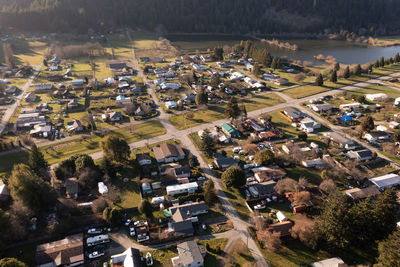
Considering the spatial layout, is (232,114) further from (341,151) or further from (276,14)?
(276,14)

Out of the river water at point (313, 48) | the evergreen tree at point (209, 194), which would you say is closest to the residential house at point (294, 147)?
the evergreen tree at point (209, 194)

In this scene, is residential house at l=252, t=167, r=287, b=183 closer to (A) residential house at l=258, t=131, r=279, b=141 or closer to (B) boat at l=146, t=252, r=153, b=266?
(A) residential house at l=258, t=131, r=279, b=141

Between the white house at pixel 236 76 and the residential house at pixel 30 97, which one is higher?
the white house at pixel 236 76

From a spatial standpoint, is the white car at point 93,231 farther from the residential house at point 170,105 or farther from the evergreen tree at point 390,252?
the residential house at point 170,105

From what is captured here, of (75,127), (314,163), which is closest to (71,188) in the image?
(75,127)

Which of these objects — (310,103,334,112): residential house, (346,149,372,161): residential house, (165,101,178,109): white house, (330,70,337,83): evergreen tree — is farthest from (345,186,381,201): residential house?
(330,70,337,83): evergreen tree
